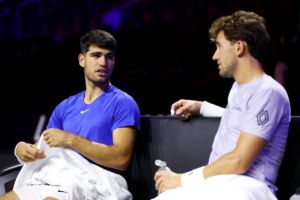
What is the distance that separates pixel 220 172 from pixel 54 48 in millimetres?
4063

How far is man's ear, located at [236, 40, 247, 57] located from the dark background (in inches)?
97.6

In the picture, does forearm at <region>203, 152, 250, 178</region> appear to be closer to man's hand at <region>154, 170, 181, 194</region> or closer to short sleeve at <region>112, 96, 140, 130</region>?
man's hand at <region>154, 170, 181, 194</region>

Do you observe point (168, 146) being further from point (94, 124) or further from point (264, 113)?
point (264, 113)

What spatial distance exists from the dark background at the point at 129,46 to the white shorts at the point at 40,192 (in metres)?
2.66

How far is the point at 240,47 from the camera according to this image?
2145 millimetres

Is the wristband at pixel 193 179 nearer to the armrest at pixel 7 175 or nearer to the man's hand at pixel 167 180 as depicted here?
the man's hand at pixel 167 180

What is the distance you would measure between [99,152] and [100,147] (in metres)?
0.03

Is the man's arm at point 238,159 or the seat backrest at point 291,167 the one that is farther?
the seat backrest at point 291,167

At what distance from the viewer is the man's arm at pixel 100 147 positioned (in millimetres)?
2502

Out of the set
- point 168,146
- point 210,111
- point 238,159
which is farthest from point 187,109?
point 238,159

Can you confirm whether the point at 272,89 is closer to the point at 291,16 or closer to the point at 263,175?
the point at 263,175

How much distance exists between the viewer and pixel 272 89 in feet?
6.73

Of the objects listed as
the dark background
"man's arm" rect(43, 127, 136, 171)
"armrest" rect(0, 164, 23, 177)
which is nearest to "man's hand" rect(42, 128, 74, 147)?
"man's arm" rect(43, 127, 136, 171)

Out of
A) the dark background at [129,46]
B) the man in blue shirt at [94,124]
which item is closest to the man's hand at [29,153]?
the man in blue shirt at [94,124]
